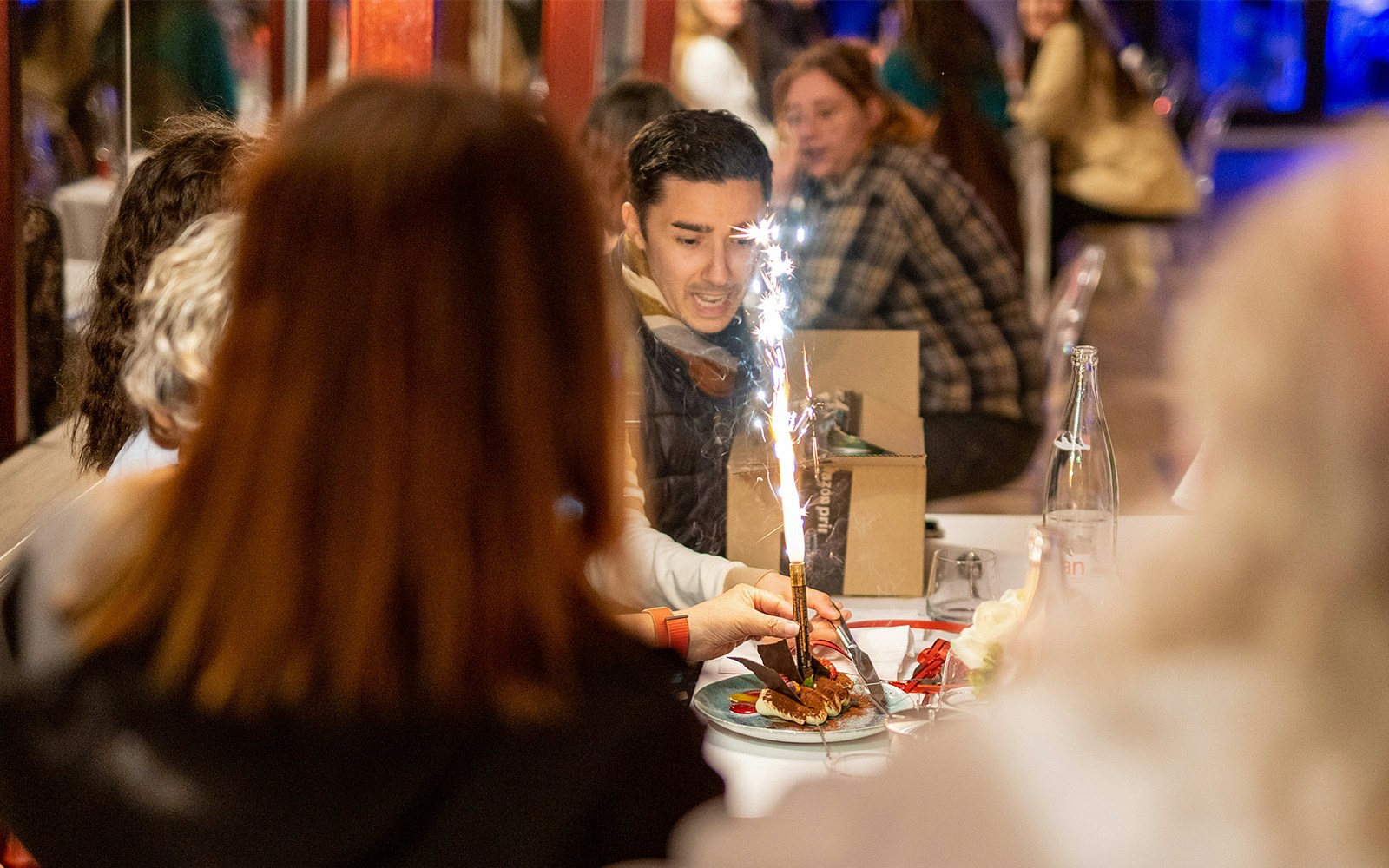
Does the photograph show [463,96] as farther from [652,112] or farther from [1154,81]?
[1154,81]

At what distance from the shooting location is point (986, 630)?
1250mm

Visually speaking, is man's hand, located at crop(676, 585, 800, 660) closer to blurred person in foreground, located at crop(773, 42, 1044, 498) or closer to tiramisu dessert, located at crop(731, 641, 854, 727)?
tiramisu dessert, located at crop(731, 641, 854, 727)

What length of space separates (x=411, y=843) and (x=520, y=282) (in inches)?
13.7

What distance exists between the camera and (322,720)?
800 mm

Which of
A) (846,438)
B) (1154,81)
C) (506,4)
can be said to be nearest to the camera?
(846,438)

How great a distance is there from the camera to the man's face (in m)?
1.93

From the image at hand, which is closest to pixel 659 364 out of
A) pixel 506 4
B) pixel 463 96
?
pixel 463 96

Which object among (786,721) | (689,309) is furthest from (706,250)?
(786,721)

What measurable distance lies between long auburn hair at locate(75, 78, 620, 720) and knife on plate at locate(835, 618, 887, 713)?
24.4 inches

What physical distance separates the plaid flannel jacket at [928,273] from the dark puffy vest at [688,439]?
136 centimetres

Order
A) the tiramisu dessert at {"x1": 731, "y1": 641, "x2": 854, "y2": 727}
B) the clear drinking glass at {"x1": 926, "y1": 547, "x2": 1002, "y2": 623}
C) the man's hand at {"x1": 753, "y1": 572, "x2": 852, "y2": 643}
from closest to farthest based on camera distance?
the tiramisu dessert at {"x1": 731, "y1": 641, "x2": 854, "y2": 727} < the man's hand at {"x1": 753, "y1": 572, "x2": 852, "y2": 643} < the clear drinking glass at {"x1": 926, "y1": 547, "x2": 1002, "y2": 623}

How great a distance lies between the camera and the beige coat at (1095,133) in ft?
20.4

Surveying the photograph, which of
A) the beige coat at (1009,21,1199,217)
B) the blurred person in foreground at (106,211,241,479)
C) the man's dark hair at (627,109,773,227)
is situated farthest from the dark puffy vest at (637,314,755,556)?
the beige coat at (1009,21,1199,217)

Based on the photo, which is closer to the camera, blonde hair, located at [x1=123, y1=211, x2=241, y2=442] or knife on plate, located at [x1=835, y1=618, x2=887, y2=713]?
blonde hair, located at [x1=123, y1=211, x2=241, y2=442]
